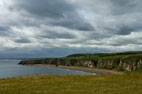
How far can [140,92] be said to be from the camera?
1670cm

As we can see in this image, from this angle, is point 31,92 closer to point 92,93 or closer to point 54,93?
point 54,93

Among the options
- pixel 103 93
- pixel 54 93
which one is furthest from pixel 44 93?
pixel 103 93

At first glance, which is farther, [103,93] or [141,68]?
[141,68]

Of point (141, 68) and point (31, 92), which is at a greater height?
point (31, 92)

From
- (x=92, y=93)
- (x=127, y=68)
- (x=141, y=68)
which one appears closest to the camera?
(x=92, y=93)

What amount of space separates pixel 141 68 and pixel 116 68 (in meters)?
27.9

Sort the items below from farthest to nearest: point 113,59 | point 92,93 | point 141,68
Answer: point 113,59 < point 141,68 < point 92,93

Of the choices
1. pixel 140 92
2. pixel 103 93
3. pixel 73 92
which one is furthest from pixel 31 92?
pixel 140 92

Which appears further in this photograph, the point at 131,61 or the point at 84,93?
the point at 131,61

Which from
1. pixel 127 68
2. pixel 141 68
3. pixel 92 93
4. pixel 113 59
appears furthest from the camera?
pixel 113 59

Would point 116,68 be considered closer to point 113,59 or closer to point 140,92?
point 113,59

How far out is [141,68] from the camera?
163750 mm

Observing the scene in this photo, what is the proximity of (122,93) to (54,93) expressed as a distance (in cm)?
702

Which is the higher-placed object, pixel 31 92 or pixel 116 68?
pixel 31 92
